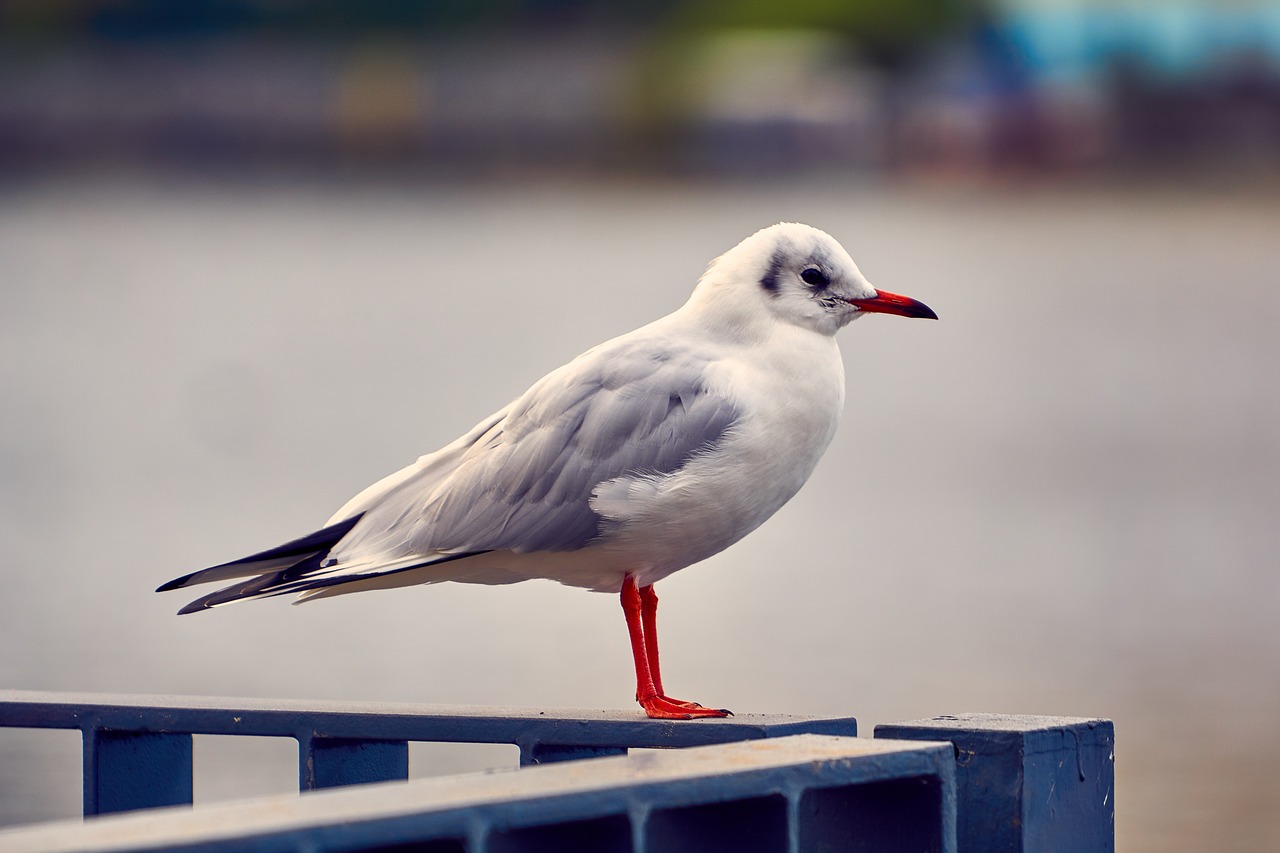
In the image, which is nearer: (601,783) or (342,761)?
(601,783)

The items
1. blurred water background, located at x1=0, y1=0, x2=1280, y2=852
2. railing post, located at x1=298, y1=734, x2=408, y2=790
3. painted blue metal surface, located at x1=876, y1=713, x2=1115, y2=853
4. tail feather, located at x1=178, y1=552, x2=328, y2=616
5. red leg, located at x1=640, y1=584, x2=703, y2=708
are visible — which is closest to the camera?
painted blue metal surface, located at x1=876, y1=713, x2=1115, y2=853

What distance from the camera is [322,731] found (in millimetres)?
2705

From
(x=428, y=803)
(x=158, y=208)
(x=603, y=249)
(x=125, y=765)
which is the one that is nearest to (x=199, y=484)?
(x=125, y=765)

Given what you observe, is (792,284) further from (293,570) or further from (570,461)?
(293,570)

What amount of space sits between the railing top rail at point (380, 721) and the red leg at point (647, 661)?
0.52ft

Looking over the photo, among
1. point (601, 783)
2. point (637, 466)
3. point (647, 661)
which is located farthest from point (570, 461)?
point (601, 783)

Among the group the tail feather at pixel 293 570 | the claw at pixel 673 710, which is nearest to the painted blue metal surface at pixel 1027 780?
the claw at pixel 673 710

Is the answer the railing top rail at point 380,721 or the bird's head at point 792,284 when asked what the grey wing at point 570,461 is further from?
the railing top rail at point 380,721

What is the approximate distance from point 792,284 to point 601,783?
1.48m

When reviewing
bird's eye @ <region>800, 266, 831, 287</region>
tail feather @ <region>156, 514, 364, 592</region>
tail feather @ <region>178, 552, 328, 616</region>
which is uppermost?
bird's eye @ <region>800, 266, 831, 287</region>

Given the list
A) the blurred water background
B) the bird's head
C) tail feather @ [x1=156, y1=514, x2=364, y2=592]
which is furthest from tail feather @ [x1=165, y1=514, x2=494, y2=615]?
the blurred water background

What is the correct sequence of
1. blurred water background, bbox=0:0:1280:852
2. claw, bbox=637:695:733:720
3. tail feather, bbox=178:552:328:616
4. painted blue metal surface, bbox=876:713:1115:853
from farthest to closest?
blurred water background, bbox=0:0:1280:852, tail feather, bbox=178:552:328:616, claw, bbox=637:695:733:720, painted blue metal surface, bbox=876:713:1115:853

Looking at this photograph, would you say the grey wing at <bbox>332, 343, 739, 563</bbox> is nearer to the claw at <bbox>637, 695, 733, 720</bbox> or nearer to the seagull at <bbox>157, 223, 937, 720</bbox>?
the seagull at <bbox>157, 223, 937, 720</bbox>

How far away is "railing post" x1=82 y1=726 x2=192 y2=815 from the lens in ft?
9.07
